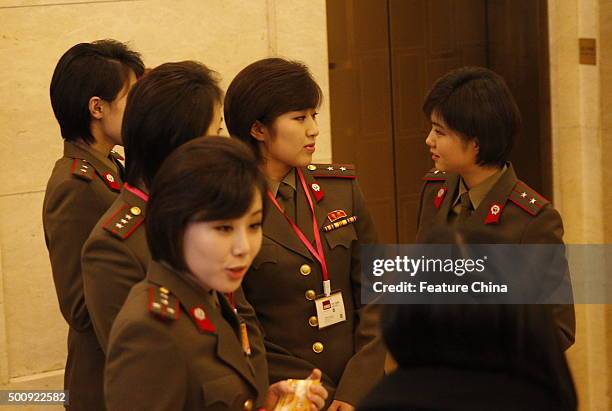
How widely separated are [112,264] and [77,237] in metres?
0.46

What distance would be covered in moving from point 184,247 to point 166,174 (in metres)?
0.16

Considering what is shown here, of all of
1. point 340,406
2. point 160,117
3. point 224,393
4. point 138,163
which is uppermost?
point 160,117

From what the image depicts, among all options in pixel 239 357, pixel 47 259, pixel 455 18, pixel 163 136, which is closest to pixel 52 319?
pixel 47 259

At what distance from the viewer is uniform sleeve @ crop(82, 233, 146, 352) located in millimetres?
2494

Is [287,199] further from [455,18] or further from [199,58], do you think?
[455,18]

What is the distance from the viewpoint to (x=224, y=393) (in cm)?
218

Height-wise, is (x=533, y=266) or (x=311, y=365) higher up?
(x=533, y=266)

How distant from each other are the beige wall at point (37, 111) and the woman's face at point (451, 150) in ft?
5.04

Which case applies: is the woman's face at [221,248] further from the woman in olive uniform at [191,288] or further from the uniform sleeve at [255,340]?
the uniform sleeve at [255,340]

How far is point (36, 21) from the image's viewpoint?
13.5 ft

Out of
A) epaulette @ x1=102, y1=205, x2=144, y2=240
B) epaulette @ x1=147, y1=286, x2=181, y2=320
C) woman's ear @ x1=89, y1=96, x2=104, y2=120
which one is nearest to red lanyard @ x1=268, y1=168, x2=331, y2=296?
epaulette @ x1=102, y1=205, x2=144, y2=240

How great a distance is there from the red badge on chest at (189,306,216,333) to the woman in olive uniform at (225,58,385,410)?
0.76 meters

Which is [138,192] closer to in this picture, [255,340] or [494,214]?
[255,340]

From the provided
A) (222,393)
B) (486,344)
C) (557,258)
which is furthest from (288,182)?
(486,344)
